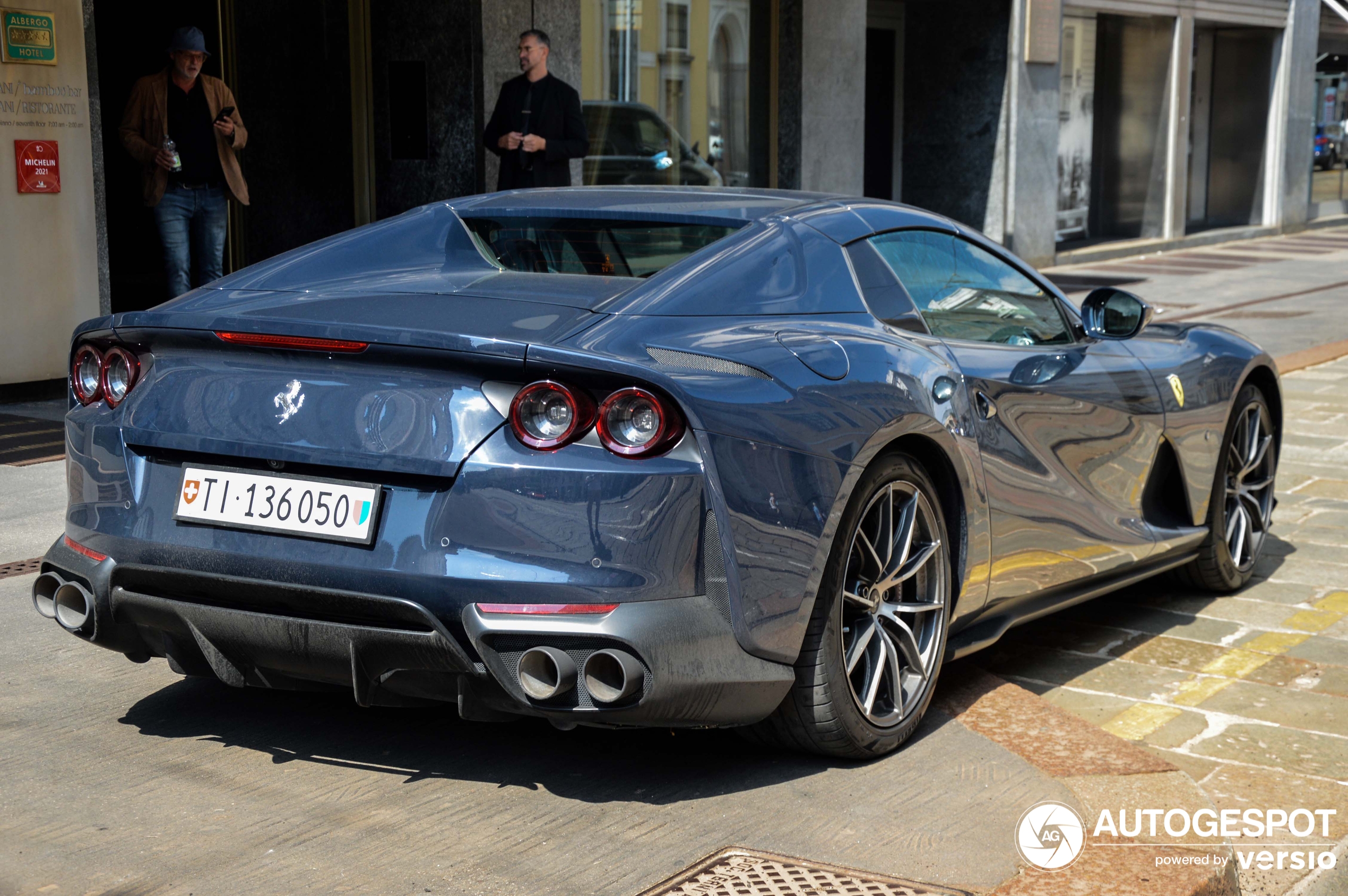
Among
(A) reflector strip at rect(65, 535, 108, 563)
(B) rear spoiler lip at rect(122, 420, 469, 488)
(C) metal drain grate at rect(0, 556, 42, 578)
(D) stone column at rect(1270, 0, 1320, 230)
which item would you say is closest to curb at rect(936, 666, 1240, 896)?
(B) rear spoiler lip at rect(122, 420, 469, 488)

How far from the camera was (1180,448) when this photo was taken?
5.18 meters

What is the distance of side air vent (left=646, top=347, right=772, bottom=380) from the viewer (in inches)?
126

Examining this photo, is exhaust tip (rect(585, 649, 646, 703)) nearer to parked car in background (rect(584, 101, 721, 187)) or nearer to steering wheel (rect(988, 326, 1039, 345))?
steering wheel (rect(988, 326, 1039, 345))

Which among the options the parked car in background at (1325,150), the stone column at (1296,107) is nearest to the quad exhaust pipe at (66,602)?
the stone column at (1296,107)

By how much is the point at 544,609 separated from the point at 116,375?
1.20 metres

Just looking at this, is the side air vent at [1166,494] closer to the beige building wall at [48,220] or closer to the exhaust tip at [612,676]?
the exhaust tip at [612,676]

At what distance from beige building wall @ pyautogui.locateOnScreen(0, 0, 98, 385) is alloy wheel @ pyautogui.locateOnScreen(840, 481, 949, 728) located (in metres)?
6.48

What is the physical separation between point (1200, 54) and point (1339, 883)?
23235mm

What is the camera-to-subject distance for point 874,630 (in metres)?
3.73

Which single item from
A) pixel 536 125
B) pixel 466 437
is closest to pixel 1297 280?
pixel 536 125

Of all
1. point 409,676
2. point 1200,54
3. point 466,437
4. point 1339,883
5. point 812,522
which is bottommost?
point 1339,883

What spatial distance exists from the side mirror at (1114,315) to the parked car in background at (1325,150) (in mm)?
23382

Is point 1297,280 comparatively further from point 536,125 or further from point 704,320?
point 704,320

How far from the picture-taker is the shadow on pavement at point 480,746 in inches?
139
